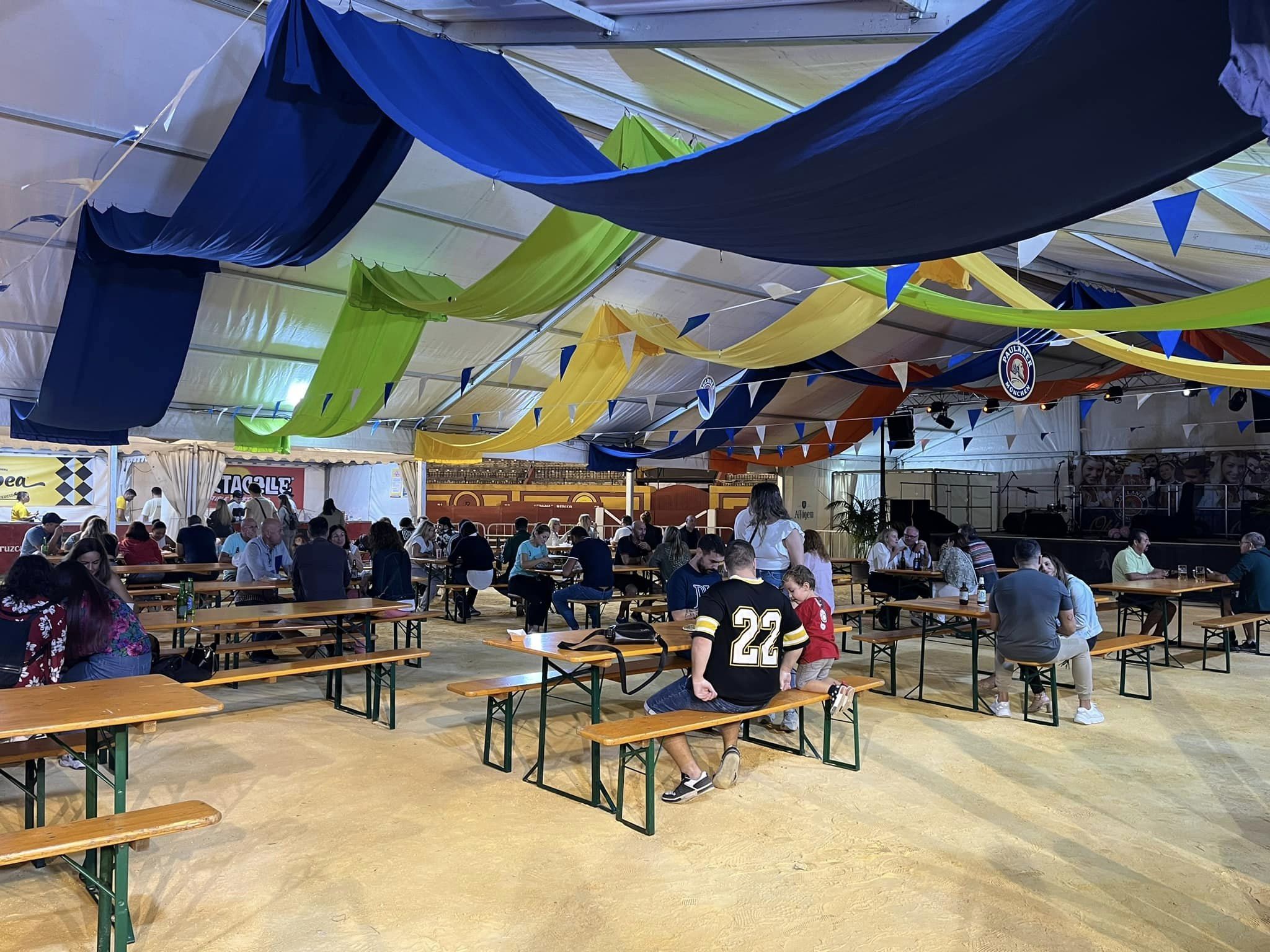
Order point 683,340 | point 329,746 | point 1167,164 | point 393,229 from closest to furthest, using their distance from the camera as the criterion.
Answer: point 1167,164, point 329,746, point 393,229, point 683,340

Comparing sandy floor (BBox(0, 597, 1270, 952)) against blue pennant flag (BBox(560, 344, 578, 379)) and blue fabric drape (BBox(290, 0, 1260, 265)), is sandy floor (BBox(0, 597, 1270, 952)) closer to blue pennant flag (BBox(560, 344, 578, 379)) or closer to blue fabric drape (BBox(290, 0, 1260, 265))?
blue fabric drape (BBox(290, 0, 1260, 265))

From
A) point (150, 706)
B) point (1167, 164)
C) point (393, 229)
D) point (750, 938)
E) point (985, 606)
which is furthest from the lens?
point (393, 229)

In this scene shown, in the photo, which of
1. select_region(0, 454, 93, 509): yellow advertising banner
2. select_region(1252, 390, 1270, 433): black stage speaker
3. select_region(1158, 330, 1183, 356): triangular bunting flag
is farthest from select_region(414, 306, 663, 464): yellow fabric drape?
select_region(1252, 390, 1270, 433): black stage speaker

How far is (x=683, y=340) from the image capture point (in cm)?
835

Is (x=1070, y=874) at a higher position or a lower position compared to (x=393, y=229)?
lower

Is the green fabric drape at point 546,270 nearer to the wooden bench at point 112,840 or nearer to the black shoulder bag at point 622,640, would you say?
the black shoulder bag at point 622,640

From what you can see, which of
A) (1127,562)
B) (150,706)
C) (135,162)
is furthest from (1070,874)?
(135,162)

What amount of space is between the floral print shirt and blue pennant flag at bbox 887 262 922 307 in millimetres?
4447

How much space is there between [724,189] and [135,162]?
16.7ft

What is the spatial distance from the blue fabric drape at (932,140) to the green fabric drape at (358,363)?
3.89 metres

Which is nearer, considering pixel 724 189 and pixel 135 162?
pixel 724 189

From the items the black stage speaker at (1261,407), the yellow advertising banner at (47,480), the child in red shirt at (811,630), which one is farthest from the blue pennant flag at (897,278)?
the yellow advertising banner at (47,480)

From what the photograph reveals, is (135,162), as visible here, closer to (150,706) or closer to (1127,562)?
(150,706)

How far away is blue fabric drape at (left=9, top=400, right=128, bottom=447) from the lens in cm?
926
